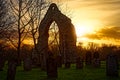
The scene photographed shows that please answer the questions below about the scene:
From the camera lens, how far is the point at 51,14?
42.1 m

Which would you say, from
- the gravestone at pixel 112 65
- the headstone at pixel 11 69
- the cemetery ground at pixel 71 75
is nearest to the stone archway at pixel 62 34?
the cemetery ground at pixel 71 75

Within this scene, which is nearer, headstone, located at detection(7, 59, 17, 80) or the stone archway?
headstone, located at detection(7, 59, 17, 80)

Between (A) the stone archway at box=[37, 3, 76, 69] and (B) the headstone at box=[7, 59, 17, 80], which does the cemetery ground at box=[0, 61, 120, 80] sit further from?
(A) the stone archway at box=[37, 3, 76, 69]

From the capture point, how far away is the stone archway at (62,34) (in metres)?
41.1

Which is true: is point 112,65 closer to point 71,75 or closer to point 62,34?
point 71,75

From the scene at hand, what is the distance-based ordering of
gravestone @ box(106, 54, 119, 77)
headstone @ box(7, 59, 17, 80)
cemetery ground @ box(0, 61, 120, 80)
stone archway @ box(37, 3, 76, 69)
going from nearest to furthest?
headstone @ box(7, 59, 17, 80) → cemetery ground @ box(0, 61, 120, 80) → gravestone @ box(106, 54, 119, 77) → stone archway @ box(37, 3, 76, 69)

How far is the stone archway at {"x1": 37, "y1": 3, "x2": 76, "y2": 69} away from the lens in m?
41.1

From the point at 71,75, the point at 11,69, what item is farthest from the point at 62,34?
the point at 11,69

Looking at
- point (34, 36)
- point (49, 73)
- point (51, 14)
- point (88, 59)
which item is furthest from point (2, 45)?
point (49, 73)

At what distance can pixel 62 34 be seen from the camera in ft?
135

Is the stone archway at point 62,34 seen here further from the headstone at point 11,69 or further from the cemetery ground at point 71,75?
the headstone at point 11,69

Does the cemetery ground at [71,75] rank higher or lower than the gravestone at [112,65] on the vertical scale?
lower

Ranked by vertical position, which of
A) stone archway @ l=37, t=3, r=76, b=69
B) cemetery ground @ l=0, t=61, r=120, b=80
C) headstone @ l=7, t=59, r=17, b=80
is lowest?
cemetery ground @ l=0, t=61, r=120, b=80

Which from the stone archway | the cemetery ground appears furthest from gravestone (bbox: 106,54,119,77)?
the stone archway
